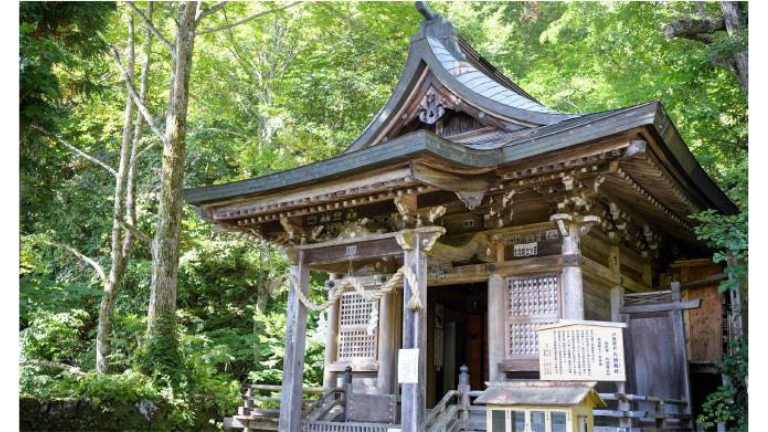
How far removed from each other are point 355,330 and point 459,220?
274 cm

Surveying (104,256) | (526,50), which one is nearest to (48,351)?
(104,256)

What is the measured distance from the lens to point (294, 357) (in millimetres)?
8258

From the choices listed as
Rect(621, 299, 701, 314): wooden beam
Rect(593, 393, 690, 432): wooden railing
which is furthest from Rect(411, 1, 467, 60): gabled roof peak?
Rect(593, 393, 690, 432): wooden railing

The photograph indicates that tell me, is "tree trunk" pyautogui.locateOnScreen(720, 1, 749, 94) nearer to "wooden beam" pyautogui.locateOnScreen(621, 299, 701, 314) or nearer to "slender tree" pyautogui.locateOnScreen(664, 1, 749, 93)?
"slender tree" pyautogui.locateOnScreen(664, 1, 749, 93)

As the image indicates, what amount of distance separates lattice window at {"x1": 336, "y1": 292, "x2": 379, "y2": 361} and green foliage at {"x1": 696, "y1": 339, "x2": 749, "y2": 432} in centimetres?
476

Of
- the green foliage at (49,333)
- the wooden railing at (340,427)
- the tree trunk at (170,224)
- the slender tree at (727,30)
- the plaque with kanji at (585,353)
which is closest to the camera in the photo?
the plaque with kanji at (585,353)

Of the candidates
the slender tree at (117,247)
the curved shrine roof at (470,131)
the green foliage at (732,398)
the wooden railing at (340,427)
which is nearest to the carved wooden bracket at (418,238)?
the curved shrine roof at (470,131)

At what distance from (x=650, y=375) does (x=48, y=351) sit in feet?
A: 42.6

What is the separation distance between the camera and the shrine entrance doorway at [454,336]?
10.9m

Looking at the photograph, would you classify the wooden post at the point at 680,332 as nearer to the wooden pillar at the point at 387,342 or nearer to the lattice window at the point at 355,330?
the wooden pillar at the point at 387,342

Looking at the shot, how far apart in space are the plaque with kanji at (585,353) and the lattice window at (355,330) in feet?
13.5

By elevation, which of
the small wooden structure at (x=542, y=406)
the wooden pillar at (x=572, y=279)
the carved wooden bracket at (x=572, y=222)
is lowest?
the small wooden structure at (x=542, y=406)

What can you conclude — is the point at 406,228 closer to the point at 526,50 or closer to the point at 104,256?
the point at 104,256

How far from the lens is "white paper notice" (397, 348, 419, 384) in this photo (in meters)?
6.87
